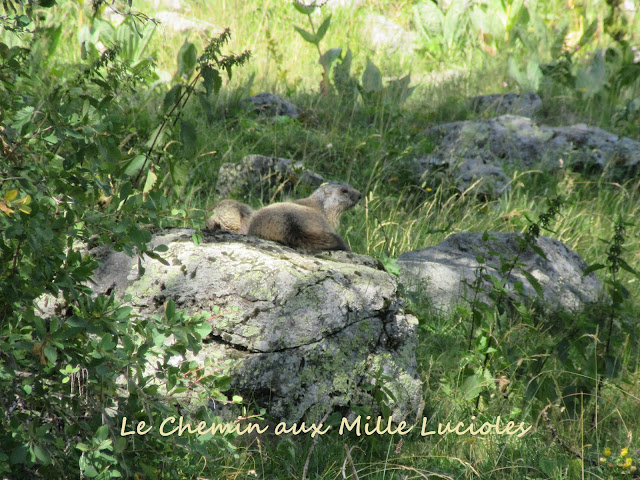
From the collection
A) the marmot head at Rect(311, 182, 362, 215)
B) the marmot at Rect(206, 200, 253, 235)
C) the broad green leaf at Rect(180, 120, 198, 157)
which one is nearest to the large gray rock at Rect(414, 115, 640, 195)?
the marmot head at Rect(311, 182, 362, 215)

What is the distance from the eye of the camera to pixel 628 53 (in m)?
9.40

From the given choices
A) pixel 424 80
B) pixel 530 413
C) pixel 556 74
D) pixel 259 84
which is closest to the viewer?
pixel 530 413

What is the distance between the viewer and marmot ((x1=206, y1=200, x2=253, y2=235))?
4.95 metres

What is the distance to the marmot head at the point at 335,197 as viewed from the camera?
5.73 meters

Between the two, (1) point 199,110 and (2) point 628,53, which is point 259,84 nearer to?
(1) point 199,110

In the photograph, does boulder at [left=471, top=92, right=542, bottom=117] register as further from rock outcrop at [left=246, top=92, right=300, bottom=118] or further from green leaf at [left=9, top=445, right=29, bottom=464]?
green leaf at [left=9, top=445, right=29, bottom=464]

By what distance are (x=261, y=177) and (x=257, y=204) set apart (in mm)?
268

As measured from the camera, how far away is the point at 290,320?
332 cm

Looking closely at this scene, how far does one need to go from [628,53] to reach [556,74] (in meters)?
1.04

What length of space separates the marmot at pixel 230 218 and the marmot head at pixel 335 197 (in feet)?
2.86

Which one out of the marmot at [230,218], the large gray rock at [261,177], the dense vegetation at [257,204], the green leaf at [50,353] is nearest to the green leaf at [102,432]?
the dense vegetation at [257,204]

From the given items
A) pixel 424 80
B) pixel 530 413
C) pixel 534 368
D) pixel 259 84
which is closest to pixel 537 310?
pixel 534 368

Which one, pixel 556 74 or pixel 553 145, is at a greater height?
pixel 556 74

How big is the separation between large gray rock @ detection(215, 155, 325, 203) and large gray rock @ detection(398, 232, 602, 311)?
162cm
